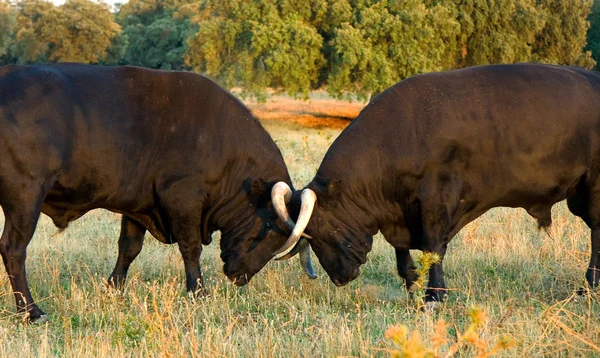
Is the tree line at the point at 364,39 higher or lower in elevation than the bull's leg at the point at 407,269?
higher

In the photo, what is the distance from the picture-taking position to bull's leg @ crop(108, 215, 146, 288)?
805 cm

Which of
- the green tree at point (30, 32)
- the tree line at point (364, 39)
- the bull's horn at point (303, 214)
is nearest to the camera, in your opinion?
the bull's horn at point (303, 214)

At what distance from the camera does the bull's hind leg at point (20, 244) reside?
6.57 metres

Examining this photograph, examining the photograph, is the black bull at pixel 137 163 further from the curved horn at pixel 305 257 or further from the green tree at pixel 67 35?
the green tree at pixel 67 35

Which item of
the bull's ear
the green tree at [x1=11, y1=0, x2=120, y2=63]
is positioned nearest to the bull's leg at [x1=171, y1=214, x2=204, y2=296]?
the bull's ear

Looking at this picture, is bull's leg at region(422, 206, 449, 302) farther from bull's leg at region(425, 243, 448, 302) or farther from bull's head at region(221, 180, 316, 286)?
bull's head at region(221, 180, 316, 286)

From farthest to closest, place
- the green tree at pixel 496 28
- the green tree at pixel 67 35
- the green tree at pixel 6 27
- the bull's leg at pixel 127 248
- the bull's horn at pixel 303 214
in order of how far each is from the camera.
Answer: the green tree at pixel 6 27 → the green tree at pixel 67 35 → the green tree at pixel 496 28 → the bull's leg at pixel 127 248 → the bull's horn at pixel 303 214

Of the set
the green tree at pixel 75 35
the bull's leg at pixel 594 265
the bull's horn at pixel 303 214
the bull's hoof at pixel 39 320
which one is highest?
the green tree at pixel 75 35

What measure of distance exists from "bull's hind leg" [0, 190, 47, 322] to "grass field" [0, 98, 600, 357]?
14 centimetres

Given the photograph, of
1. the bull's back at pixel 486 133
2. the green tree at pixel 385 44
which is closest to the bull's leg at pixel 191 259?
the bull's back at pixel 486 133

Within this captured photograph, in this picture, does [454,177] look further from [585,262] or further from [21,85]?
[21,85]

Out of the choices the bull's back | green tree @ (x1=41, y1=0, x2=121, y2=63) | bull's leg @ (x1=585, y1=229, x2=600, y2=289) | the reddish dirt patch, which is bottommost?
the reddish dirt patch

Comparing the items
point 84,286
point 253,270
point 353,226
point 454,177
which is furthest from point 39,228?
point 454,177

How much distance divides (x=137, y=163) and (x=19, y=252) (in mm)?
1265
